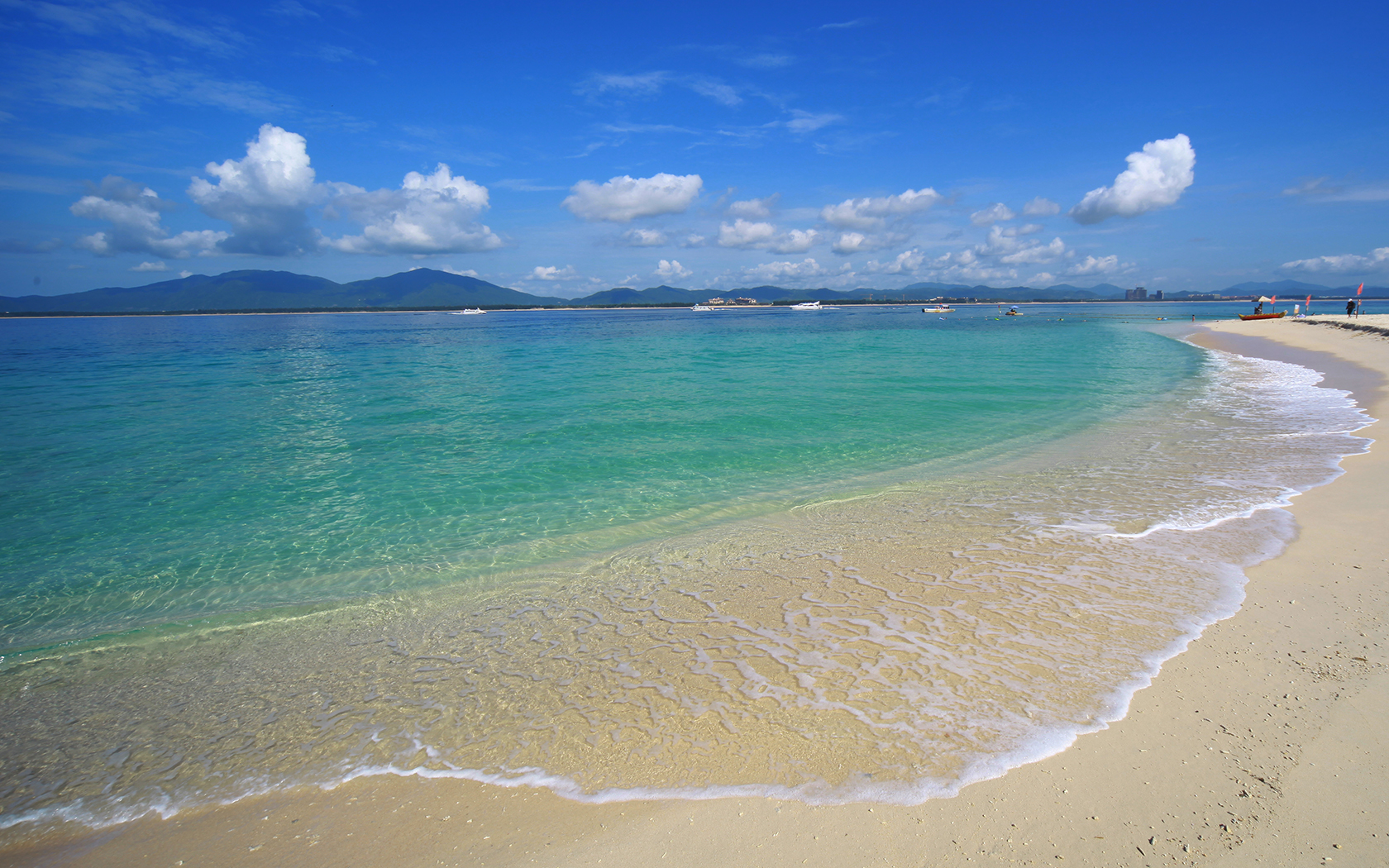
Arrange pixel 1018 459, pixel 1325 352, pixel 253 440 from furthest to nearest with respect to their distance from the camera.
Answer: pixel 1325 352 → pixel 253 440 → pixel 1018 459

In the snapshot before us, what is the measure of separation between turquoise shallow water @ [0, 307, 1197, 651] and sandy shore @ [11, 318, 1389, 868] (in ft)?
12.9

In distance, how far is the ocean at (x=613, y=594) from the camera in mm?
4348

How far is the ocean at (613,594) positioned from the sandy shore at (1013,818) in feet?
0.67

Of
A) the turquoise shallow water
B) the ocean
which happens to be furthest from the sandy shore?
the turquoise shallow water

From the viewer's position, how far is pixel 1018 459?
12695 mm

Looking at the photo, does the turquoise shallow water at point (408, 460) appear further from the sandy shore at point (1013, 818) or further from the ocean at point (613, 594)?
the sandy shore at point (1013, 818)

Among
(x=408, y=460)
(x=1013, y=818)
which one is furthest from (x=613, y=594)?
(x=408, y=460)

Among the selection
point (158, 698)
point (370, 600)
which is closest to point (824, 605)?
point (370, 600)

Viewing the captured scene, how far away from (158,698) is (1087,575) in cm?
912

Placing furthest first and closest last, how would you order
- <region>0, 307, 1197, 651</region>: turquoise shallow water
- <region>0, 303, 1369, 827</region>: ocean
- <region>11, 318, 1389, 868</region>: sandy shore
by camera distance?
<region>0, 307, 1197, 651</region>: turquoise shallow water, <region>0, 303, 1369, 827</region>: ocean, <region>11, 318, 1389, 868</region>: sandy shore

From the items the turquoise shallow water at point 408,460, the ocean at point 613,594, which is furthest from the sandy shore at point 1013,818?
the turquoise shallow water at point 408,460

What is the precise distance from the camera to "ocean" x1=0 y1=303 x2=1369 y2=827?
4.35 m

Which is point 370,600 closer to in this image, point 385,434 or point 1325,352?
Result: point 385,434

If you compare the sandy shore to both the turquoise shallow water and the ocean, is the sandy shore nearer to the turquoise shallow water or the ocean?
the ocean
